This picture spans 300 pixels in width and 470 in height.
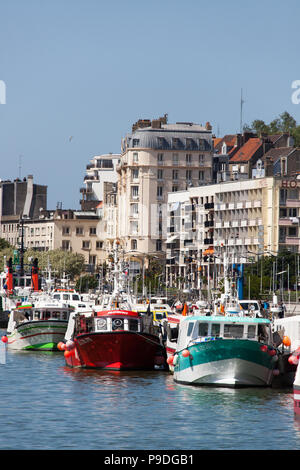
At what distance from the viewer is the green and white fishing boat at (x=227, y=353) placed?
5294cm

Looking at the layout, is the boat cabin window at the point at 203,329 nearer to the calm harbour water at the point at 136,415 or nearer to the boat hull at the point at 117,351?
the calm harbour water at the point at 136,415

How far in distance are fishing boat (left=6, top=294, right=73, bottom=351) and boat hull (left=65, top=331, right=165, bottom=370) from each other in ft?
49.4

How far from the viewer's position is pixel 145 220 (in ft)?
648

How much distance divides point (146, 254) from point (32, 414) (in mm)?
144966

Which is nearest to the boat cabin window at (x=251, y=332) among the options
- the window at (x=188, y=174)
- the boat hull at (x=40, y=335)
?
the boat hull at (x=40, y=335)

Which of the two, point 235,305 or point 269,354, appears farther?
point 235,305

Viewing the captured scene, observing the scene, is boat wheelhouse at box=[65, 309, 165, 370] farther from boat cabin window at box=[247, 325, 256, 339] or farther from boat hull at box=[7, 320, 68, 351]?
boat hull at box=[7, 320, 68, 351]

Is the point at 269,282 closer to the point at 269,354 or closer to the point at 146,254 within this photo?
the point at 146,254

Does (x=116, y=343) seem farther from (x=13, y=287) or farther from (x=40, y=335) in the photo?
(x=13, y=287)

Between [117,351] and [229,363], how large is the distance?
402 inches

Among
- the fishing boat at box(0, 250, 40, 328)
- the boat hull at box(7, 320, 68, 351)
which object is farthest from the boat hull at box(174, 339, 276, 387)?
the fishing boat at box(0, 250, 40, 328)

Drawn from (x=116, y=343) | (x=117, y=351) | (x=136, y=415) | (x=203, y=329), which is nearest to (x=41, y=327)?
(x=117, y=351)

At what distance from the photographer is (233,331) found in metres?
55.0
